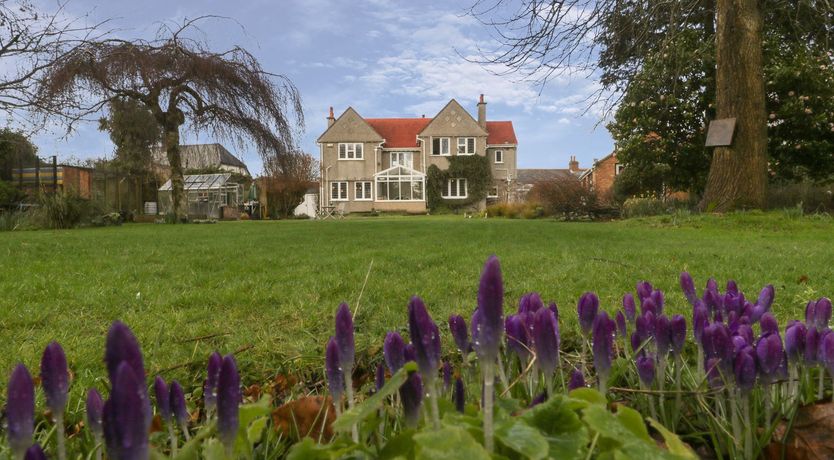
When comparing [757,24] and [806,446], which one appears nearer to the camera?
[806,446]

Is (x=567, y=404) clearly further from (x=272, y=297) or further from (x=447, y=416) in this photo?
(x=272, y=297)

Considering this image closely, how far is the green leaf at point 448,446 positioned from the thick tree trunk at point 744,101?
1196 centimetres

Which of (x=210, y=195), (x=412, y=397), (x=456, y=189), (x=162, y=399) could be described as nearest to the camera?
(x=412, y=397)

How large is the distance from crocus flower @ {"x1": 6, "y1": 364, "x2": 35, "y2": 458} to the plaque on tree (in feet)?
39.4

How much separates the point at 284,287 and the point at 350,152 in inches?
1392

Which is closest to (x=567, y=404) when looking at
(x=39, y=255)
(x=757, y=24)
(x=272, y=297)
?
(x=272, y=297)

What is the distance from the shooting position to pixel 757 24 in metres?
10.6

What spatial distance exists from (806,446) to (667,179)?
19.2 metres

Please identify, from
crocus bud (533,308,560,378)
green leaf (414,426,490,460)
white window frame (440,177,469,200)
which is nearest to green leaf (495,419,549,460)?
green leaf (414,426,490,460)

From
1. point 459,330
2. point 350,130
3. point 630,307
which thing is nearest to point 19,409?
point 459,330

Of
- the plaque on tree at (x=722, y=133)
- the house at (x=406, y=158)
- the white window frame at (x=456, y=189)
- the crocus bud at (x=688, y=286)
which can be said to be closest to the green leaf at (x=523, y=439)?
the crocus bud at (x=688, y=286)

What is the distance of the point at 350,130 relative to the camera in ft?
127

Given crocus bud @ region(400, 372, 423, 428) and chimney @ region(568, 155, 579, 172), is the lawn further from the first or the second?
chimney @ region(568, 155, 579, 172)

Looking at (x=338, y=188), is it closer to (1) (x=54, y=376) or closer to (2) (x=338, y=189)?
(2) (x=338, y=189)
